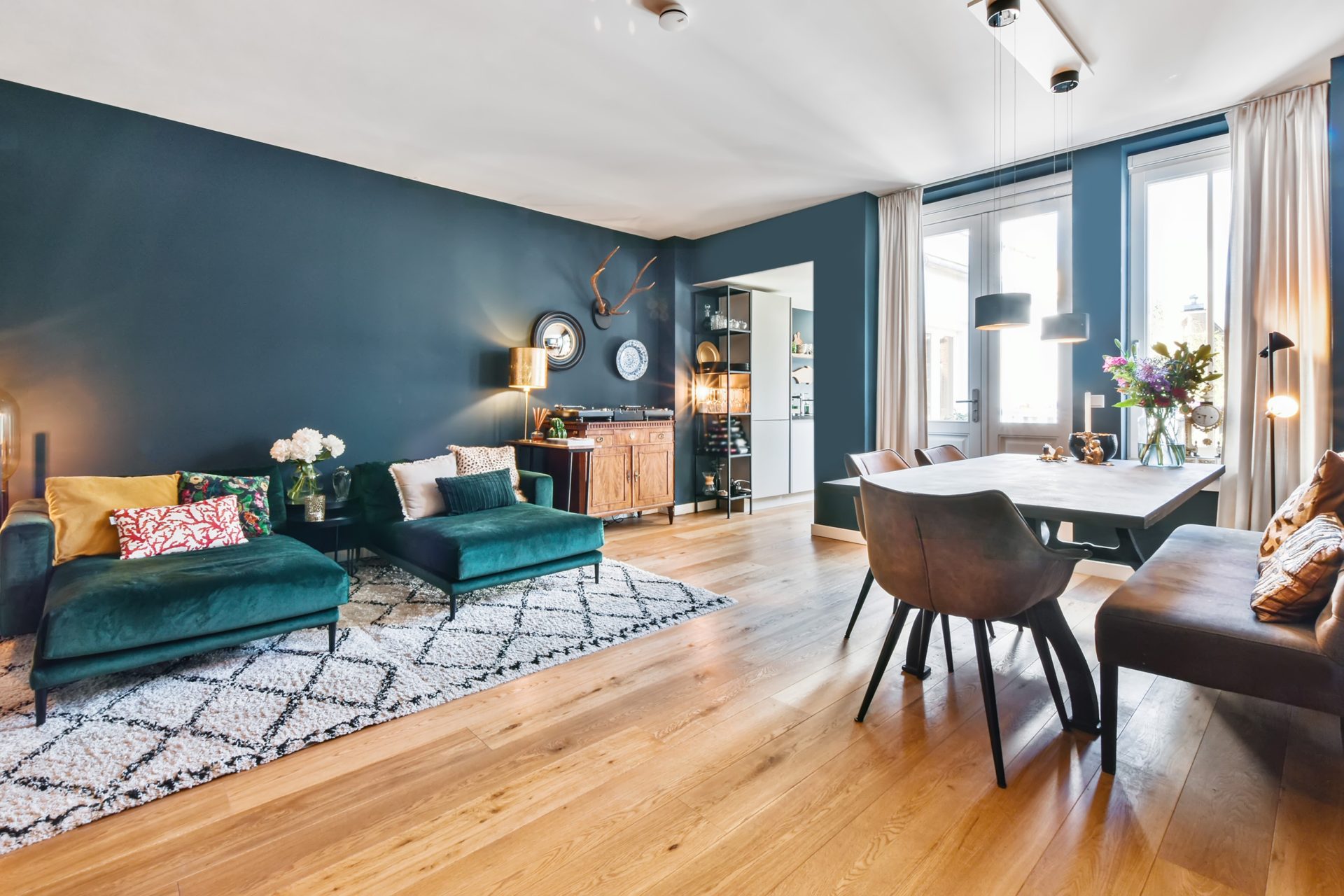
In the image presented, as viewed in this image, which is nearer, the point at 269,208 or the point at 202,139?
the point at 202,139

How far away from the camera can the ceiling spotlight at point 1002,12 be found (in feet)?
8.46

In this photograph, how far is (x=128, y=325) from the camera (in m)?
3.67

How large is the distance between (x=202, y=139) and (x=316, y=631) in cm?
300

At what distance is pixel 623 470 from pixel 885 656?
11.8ft

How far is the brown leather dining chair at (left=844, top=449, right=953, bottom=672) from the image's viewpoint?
2.65m

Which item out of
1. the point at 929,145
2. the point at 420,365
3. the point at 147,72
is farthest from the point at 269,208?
the point at 929,145

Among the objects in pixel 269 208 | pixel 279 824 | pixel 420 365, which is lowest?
pixel 279 824

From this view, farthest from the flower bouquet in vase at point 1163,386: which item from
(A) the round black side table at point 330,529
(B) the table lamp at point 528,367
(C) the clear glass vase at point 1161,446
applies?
(A) the round black side table at point 330,529

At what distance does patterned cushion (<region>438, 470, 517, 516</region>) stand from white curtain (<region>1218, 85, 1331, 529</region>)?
13.9 feet

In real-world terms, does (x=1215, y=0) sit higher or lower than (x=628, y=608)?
higher

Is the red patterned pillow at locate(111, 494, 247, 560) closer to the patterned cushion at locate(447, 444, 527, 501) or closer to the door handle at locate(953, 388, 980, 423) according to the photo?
the patterned cushion at locate(447, 444, 527, 501)

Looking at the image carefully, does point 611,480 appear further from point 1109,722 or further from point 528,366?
point 1109,722

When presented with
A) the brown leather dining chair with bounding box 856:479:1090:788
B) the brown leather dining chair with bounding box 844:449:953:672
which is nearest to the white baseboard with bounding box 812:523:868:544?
the brown leather dining chair with bounding box 844:449:953:672

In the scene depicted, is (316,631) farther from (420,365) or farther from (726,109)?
(726,109)
